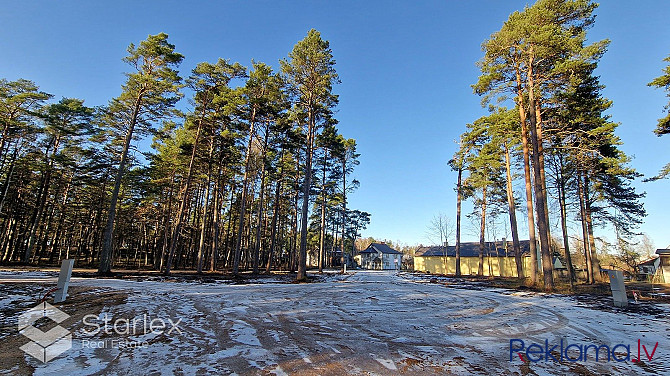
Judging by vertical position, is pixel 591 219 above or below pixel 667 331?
above

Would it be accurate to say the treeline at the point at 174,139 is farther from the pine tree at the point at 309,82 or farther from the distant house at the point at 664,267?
the distant house at the point at 664,267

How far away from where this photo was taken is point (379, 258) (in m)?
67.5

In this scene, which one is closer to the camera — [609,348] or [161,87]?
[609,348]

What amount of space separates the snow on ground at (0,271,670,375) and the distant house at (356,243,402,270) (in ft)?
198

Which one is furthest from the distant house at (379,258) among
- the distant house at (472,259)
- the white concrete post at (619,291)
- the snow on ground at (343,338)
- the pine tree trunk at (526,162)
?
the snow on ground at (343,338)

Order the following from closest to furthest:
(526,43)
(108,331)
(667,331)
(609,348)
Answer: (609,348) < (108,331) < (667,331) < (526,43)

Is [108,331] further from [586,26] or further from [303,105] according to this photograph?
[586,26]

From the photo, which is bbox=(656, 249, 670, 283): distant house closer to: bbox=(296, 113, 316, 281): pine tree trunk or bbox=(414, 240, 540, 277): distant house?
bbox=(414, 240, 540, 277): distant house

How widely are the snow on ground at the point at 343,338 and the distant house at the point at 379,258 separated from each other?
60363 mm

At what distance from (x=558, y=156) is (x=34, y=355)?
2625 centimetres

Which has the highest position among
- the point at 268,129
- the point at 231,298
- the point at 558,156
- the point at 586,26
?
the point at 586,26

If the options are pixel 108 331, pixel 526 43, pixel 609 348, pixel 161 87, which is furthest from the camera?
pixel 161 87

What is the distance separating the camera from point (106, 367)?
346 centimetres

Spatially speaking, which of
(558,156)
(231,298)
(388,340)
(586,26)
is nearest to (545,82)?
(586,26)
